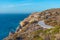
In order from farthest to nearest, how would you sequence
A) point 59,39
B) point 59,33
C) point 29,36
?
point 29,36, point 59,33, point 59,39

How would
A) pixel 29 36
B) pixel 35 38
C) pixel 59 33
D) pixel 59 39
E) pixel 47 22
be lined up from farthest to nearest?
pixel 47 22, pixel 29 36, pixel 35 38, pixel 59 33, pixel 59 39

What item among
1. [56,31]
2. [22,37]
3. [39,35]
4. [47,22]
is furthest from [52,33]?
[47,22]

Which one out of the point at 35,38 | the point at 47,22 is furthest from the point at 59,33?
the point at 47,22

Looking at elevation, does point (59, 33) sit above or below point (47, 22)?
below

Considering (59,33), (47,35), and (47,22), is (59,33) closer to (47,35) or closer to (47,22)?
(47,35)

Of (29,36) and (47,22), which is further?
(47,22)

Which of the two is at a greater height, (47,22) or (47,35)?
(47,22)

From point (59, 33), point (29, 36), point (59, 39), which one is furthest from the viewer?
point (29, 36)

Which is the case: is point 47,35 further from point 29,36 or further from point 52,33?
point 29,36

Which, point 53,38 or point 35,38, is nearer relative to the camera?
point 53,38
